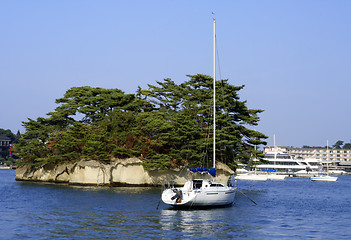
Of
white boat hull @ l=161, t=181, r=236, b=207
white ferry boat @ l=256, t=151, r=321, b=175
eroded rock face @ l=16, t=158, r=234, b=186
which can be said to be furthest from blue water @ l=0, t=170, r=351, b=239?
white ferry boat @ l=256, t=151, r=321, b=175

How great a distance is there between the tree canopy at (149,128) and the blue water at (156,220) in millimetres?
15614

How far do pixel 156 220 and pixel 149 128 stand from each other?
3216 cm

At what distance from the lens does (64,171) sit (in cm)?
6994

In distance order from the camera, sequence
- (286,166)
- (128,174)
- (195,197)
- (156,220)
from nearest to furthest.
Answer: (156,220) → (195,197) → (128,174) → (286,166)

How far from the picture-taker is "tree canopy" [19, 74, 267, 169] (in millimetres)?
62094

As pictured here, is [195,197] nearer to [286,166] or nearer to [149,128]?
[149,128]

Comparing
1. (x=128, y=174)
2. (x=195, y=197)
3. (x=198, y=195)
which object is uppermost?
(x=128, y=174)

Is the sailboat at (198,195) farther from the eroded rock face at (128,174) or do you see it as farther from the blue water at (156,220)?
the eroded rock face at (128,174)

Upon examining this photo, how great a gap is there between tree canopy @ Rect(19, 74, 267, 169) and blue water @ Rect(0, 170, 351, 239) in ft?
51.2

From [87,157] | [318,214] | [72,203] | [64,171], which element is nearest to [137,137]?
[87,157]

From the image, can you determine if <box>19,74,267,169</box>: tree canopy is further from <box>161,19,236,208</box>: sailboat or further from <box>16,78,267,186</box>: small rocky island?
<box>161,19,236,208</box>: sailboat

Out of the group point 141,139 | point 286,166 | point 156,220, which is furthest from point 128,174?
point 286,166

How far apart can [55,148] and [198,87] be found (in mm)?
24060

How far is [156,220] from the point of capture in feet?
108
